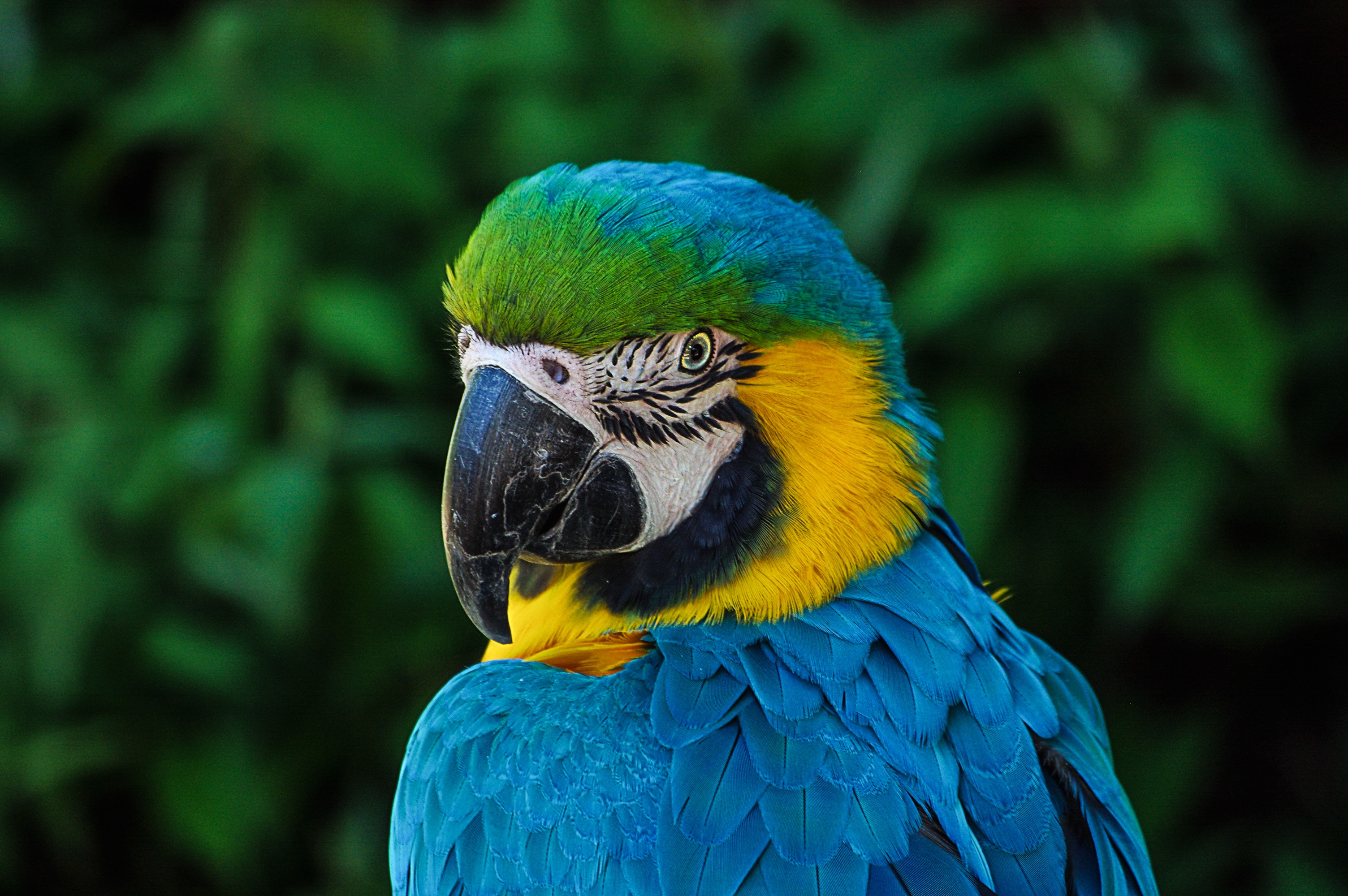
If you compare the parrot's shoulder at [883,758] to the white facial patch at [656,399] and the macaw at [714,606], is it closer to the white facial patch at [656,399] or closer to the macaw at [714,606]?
the macaw at [714,606]

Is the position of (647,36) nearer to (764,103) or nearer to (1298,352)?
(764,103)

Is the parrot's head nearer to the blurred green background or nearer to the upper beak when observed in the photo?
the upper beak

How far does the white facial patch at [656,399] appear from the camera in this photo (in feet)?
3.14

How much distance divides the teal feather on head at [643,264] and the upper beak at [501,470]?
59 millimetres

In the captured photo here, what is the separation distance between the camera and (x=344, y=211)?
221cm

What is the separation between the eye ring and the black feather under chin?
A: 0.05 meters

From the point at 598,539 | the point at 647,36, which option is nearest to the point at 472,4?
the point at 647,36

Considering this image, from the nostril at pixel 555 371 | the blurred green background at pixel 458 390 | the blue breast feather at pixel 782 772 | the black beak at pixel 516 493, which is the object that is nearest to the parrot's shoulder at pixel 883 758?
the blue breast feather at pixel 782 772

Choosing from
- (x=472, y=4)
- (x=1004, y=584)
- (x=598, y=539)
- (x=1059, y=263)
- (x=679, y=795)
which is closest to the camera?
(x=679, y=795)

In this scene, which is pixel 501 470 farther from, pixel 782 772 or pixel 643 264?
pixel 782 772

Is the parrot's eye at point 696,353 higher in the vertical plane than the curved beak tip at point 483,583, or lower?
higher

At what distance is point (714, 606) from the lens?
99cm

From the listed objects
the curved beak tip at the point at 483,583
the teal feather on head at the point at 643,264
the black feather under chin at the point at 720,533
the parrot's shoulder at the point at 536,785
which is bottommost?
the parrot's shoulder at the point at 536,785

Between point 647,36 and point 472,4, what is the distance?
2.15 ft
